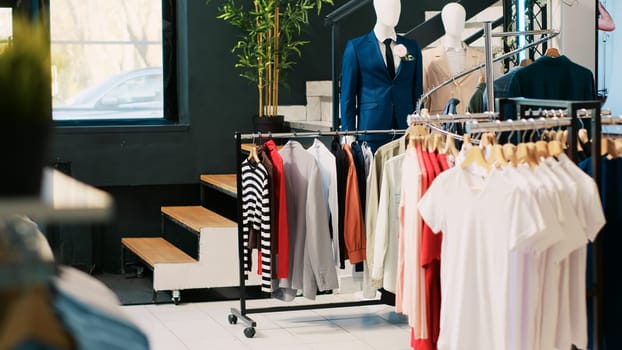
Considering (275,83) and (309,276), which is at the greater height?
(275,83)

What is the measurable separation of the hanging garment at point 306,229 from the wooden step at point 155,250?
3.65 feet

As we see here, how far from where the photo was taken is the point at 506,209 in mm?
3166

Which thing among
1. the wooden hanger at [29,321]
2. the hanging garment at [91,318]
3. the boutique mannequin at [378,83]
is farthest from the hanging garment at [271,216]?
the wooden hanger at [29,321]

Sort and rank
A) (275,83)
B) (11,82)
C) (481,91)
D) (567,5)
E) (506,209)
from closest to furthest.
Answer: (11,82), (506,209), (481,91), (567,5), (275,83)

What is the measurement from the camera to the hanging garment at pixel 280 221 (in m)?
5.30

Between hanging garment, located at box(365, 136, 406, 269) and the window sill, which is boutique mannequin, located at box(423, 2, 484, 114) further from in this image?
the window sill

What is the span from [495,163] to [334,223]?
218 cm

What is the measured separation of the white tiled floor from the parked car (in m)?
1.89

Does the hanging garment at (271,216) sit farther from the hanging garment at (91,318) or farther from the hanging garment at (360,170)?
the hanging garment at (91,318)

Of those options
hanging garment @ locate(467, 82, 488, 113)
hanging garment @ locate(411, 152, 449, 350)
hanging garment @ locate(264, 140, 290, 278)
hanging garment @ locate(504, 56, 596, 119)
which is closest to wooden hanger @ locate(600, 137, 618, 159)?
hanging garment @ locate(411, 152, 449, 350)

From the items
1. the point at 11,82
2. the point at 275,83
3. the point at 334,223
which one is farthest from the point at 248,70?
the point at 11,82

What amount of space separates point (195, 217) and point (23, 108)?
5.57m

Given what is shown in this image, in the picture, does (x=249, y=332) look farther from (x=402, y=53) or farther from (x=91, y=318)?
(x=91, y=318)

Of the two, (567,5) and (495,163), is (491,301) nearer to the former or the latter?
(495,163)
